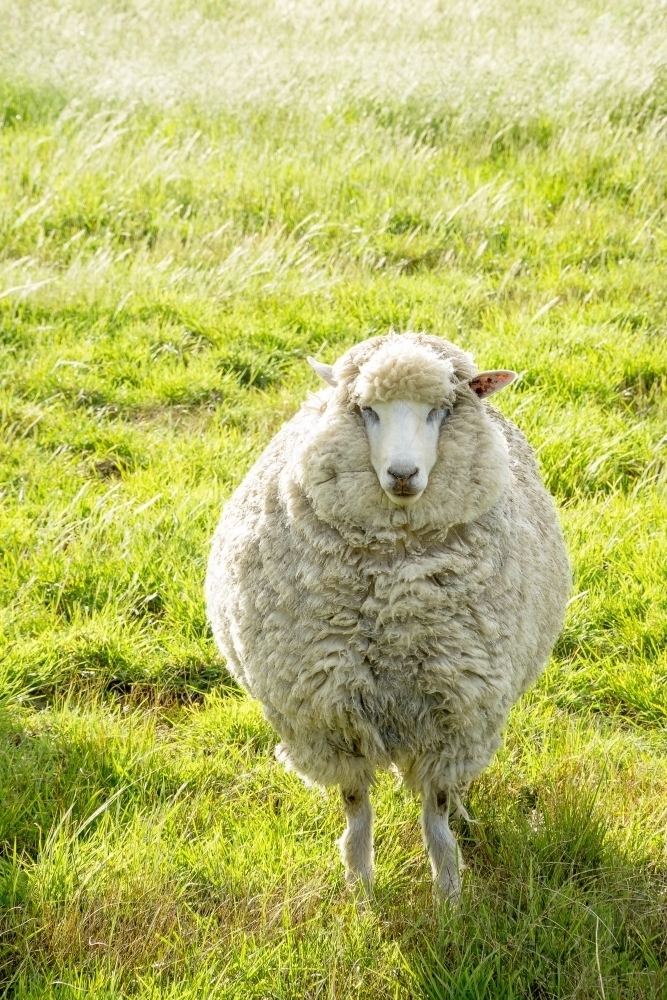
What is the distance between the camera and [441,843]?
293 cm

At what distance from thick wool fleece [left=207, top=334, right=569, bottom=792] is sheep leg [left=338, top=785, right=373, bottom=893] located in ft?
0.25

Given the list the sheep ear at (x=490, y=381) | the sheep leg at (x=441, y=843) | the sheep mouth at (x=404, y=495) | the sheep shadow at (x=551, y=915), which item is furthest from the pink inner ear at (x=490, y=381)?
the sheep shadow at (x=551, y=915)

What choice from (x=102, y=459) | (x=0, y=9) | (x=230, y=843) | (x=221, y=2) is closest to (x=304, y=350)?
(x=102, y=459)

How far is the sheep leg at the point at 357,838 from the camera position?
2.95 m

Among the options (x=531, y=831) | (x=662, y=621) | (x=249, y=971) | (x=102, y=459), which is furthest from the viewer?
(x=102, y=459)

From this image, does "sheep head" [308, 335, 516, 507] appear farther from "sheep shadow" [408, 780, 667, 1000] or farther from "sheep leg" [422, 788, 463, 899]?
"sheep shadow" [408, 780, 667, 1000]

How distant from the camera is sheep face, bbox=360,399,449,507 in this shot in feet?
7.98

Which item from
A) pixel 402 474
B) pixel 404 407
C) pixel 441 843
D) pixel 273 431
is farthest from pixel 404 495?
pixel 273 431

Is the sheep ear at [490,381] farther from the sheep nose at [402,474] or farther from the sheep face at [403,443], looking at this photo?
the sheep nose at [402,474]

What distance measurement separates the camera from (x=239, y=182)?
6824mm

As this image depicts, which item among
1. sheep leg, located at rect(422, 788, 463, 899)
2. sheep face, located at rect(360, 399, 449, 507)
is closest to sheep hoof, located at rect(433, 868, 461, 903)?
sheep leg, located at rect(422, 788, 463, 899)

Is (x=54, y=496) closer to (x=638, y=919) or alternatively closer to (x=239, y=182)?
(x=638, y=919)

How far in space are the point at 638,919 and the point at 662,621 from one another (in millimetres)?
1241

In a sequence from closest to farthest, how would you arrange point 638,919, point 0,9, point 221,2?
1. point 638,919
2. point 0,9
3. point 221,2
